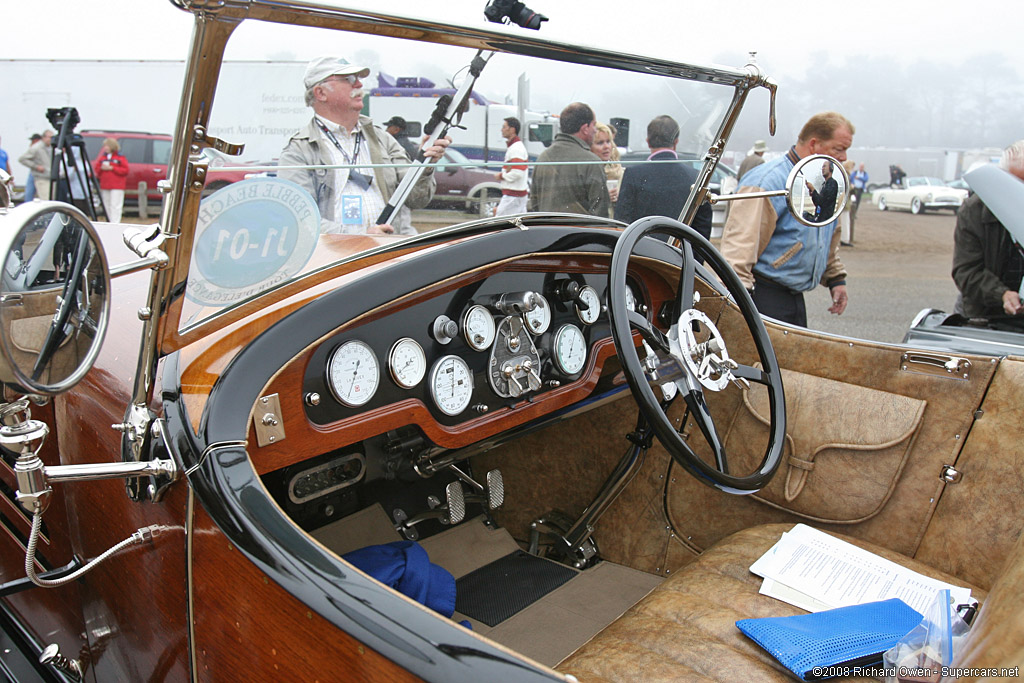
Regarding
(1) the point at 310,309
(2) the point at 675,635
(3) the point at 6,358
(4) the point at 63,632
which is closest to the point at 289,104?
(1) the point at 310,309

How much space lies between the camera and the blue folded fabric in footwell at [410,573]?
1.93 meters

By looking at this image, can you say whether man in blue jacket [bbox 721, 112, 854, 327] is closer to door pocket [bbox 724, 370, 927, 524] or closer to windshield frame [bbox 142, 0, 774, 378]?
door pocket [bbox 724, 370, 927, 524]

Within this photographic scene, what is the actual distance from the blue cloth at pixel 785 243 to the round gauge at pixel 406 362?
95.0 inches

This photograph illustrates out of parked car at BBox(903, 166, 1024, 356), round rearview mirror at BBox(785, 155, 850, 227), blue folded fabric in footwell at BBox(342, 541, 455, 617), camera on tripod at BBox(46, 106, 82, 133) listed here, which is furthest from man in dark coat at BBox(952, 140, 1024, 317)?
camera on tripod at BBox(46, 106, 82, 133)

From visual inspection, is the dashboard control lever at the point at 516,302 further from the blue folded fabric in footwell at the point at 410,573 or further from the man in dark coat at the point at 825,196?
the man in dark coat at the point at 825,196

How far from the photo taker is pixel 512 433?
2.15m

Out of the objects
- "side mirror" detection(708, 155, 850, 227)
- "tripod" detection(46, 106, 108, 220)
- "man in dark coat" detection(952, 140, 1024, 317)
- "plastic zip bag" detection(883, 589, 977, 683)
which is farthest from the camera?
"tripod" detection(46, 106, 108, 220)

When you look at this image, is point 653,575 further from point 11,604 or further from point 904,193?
point 904,193

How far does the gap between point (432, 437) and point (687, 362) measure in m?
0.65

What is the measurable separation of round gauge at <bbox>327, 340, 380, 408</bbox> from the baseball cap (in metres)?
0.61

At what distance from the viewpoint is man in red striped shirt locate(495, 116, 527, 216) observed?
1936 mm

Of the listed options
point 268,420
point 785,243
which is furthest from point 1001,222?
point 268,420

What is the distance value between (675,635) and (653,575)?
0.75 meters

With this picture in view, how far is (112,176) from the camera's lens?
9.46m
